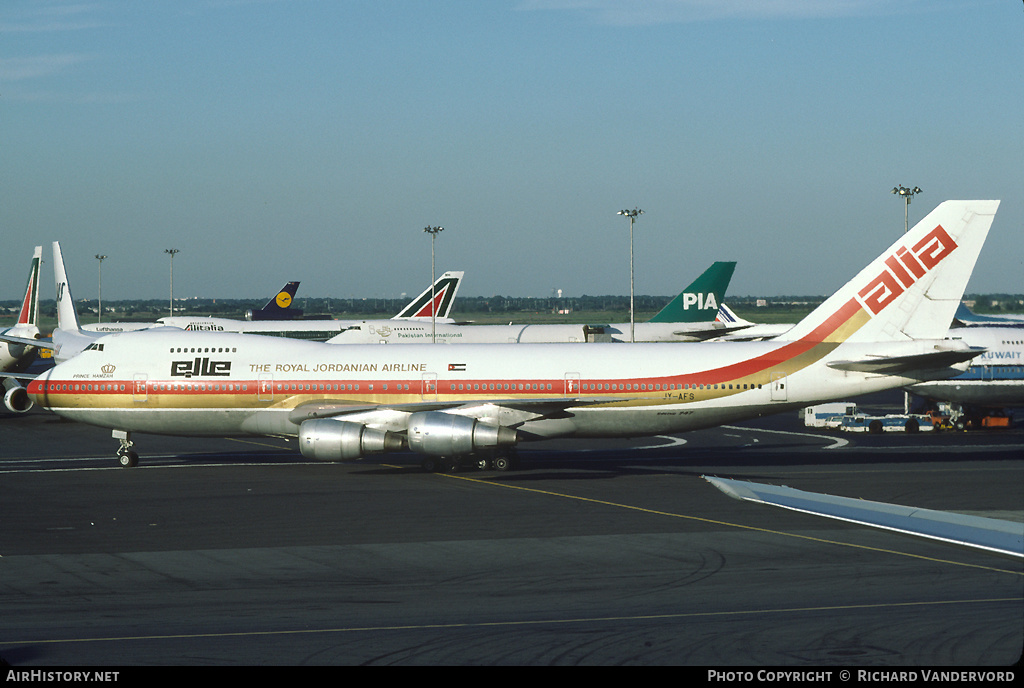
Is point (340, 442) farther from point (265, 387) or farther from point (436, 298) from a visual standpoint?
point (436, 298)

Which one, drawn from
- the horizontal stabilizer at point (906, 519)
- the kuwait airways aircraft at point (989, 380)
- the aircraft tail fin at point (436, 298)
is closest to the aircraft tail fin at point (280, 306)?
the aircraft tail fin at point (436, 298)

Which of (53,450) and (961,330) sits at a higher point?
(961,330)

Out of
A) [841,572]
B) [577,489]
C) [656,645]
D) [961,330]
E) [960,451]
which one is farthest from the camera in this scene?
[961,330]

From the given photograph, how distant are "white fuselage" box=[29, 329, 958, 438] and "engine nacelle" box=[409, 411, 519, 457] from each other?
173cm

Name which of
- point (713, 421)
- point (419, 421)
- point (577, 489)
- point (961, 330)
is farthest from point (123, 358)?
point (961, 330)

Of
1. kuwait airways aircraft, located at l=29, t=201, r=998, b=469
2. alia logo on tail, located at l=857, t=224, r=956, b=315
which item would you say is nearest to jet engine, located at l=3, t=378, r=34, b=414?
kuwait airways aircraft, located at l=29, t=201, r=998, b=469

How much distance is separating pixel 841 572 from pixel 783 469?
1845cm

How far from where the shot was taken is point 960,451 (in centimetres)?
4712

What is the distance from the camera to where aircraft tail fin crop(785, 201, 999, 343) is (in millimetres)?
39594

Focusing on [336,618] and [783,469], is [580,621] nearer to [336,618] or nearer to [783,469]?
[336,618]

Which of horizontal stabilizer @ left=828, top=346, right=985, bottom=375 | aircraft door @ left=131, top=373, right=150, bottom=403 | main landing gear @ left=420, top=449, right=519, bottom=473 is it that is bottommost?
main landing gear @ left=420, top=449, right=519, bottom=473

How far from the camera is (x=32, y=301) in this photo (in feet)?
265

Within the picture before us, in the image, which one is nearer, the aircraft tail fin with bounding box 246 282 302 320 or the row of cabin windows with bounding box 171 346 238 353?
the row of cabin windows with bounding box 171 346 238 353

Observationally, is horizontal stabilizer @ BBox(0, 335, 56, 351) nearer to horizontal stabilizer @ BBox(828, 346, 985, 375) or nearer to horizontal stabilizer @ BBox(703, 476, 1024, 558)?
horizontal stabilizer @ BBox(828, 346, 985, 375)
